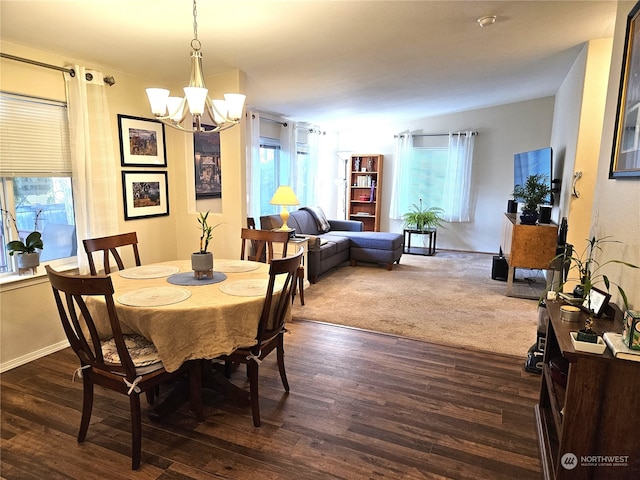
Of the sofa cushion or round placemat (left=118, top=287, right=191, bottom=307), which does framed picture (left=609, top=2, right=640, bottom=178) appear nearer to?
round placemat (left=118, top=287, right=191, bottom=307)

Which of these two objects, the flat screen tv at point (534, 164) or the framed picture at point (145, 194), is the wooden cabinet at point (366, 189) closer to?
the flat screen tv at point (534, 164)

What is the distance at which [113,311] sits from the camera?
5.65 ft

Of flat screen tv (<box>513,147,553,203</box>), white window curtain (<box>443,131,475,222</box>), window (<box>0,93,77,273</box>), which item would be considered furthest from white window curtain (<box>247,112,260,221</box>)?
white window curtain (<box>443,131,475,222</box>)

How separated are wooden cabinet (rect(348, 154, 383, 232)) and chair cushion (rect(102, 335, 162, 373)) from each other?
6247mm

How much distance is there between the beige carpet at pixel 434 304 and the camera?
3418 mm

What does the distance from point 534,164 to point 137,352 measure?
17.1 ft

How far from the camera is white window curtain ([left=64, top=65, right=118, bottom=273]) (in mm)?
2977

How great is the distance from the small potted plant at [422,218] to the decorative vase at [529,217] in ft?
8.79

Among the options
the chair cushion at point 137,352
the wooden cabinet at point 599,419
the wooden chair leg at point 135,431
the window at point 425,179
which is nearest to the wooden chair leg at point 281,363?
the chair cushion at point 137,352

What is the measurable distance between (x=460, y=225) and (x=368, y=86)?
396cm

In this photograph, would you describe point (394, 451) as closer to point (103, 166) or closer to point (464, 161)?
point (103, 166)

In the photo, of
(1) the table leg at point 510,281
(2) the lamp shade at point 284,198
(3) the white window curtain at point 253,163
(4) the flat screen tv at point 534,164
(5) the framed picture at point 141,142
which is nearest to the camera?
(5) the framed picture at point 141,142

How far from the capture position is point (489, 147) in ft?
22.7

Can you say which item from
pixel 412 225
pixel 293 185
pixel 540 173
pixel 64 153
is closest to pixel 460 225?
pixel 412 225
